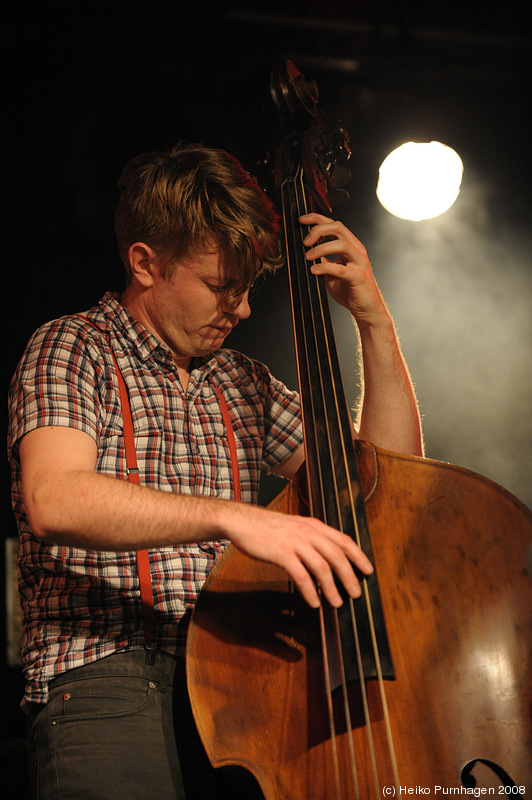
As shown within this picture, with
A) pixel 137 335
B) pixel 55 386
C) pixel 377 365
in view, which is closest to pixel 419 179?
pixel 377 365

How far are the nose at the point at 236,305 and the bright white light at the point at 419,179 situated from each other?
147cm

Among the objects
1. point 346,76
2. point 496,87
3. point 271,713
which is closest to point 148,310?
point 271,713

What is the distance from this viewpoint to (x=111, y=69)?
2354 millimetres

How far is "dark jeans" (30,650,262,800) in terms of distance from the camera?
1.07 m

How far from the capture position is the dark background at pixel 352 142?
229 cm

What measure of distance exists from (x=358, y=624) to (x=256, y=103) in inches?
88.9

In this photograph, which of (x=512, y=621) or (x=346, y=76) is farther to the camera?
(x=346, y=76)

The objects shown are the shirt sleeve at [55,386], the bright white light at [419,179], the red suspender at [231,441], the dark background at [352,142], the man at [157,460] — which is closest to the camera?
the man at [157,460]

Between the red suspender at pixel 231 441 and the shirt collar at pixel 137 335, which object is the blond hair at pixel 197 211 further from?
the red suspender at pixel 231 441

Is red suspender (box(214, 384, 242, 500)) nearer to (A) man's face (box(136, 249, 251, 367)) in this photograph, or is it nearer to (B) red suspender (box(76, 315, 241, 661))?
(B) red suspender (box(76, 315, 241, 661))

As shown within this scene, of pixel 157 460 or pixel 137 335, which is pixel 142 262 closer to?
pixel 137 335

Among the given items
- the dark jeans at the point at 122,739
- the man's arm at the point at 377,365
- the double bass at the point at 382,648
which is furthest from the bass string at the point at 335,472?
the dark jeans at the point at 122,739

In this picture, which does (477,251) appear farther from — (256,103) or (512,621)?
(512,621)

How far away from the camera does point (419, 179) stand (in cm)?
273
